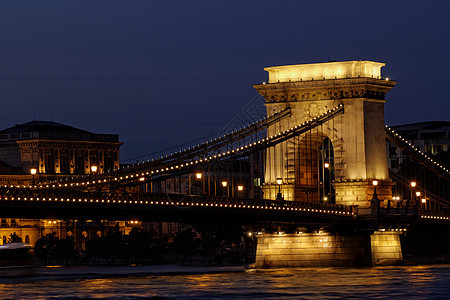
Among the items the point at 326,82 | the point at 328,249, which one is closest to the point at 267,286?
the point at 328,249

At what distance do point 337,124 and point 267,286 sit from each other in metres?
29.3

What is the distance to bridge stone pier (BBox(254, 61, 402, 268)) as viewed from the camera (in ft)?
369

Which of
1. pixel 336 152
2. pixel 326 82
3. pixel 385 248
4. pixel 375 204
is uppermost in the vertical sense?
pixel 326 82

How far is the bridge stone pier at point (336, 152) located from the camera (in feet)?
369

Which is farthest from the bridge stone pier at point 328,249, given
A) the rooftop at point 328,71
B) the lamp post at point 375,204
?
the rooftop at point 328,71

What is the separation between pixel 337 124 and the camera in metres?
114

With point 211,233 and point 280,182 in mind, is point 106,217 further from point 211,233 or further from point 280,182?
point 211,233

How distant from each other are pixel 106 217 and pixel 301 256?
2202 centimetres

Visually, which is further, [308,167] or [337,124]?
[308,167]

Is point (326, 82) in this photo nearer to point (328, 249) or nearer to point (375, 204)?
point (375, 204)

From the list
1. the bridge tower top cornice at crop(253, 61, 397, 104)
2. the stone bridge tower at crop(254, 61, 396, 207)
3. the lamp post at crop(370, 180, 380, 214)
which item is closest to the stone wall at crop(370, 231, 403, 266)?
the stone bridge tower at crop(254, 61, 396, 207)

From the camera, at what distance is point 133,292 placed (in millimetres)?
83438

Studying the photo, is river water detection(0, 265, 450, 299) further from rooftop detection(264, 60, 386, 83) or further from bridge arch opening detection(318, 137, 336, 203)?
rooftop detection(264, 60, 386, 83)

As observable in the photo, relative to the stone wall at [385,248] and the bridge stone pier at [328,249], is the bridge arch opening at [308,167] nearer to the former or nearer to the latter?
the bridge stone pier at [328,249]
